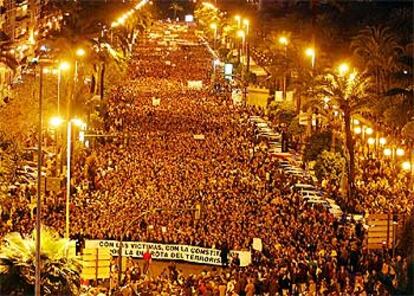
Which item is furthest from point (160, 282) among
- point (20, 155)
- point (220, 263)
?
point (20, 155)

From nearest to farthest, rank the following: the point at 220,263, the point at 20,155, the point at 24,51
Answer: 1. the point at 220,263
2. the point at 20,155
3. the point at 24,51

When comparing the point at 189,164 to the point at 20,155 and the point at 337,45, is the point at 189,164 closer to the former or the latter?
the point at 20,155

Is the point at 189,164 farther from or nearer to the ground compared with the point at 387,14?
nearer to the ground

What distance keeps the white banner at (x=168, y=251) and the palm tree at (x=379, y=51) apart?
100ft

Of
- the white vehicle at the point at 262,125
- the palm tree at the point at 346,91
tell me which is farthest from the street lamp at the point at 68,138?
the white vehicle at the point at 262,125

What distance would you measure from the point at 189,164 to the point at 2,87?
12780 millimetres

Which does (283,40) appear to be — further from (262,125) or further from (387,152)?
(387,152)

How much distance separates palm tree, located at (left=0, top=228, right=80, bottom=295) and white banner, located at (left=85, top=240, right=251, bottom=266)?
30.6 feet

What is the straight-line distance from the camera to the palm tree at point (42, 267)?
2172cm

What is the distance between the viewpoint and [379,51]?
6500cm

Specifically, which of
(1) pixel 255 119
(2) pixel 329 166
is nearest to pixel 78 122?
(2) pixel 329 166

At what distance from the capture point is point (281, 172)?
1832 inches

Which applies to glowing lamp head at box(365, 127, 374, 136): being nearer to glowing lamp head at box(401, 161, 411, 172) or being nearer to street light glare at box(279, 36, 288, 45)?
glowing lamp head at box(401, 161, 411, 172)

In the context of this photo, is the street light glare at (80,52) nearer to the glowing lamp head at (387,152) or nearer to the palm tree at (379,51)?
the glowing lamp head at (387,152)
